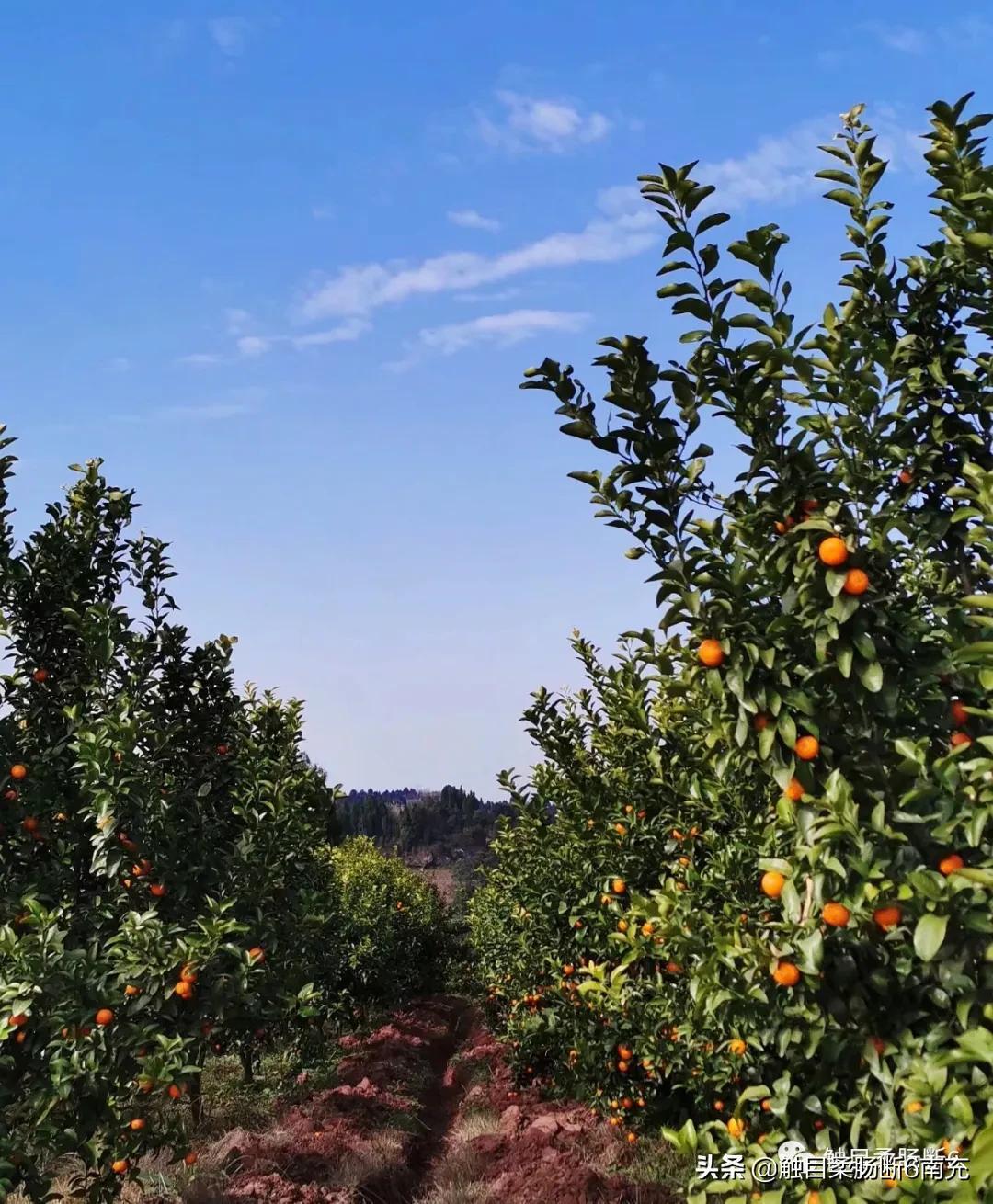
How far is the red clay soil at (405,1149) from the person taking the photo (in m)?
6.73

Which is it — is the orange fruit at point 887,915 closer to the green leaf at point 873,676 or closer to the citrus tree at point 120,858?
the green leaf at point 873,676

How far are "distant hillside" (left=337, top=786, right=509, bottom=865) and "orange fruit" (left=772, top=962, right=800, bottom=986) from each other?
58893mm

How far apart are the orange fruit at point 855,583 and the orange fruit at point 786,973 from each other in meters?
1.18

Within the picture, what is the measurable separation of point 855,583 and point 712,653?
1.58 feet

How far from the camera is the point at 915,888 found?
8.12 ft

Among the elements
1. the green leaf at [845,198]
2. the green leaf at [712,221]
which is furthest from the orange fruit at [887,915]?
the green leaf at [845,198]

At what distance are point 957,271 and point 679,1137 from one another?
366cm

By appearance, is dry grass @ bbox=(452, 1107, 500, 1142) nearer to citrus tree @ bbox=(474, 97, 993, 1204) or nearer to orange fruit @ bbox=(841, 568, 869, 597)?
citrus tree @ bbox=(474, 97, 993, 1204)

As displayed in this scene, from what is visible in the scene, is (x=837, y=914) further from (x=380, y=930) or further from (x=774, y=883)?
(x=380, y=930)

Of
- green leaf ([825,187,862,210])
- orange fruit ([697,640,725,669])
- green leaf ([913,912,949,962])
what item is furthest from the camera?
green leaf ([825,187,862,210])

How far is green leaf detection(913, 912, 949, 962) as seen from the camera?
2291mm

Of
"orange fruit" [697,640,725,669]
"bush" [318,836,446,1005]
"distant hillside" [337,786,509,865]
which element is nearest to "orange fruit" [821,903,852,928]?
"orange fruit" [697,640,725,669]

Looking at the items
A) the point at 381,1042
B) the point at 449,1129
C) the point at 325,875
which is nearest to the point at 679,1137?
the point at 449,1129

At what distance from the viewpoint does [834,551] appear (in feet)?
8.91
